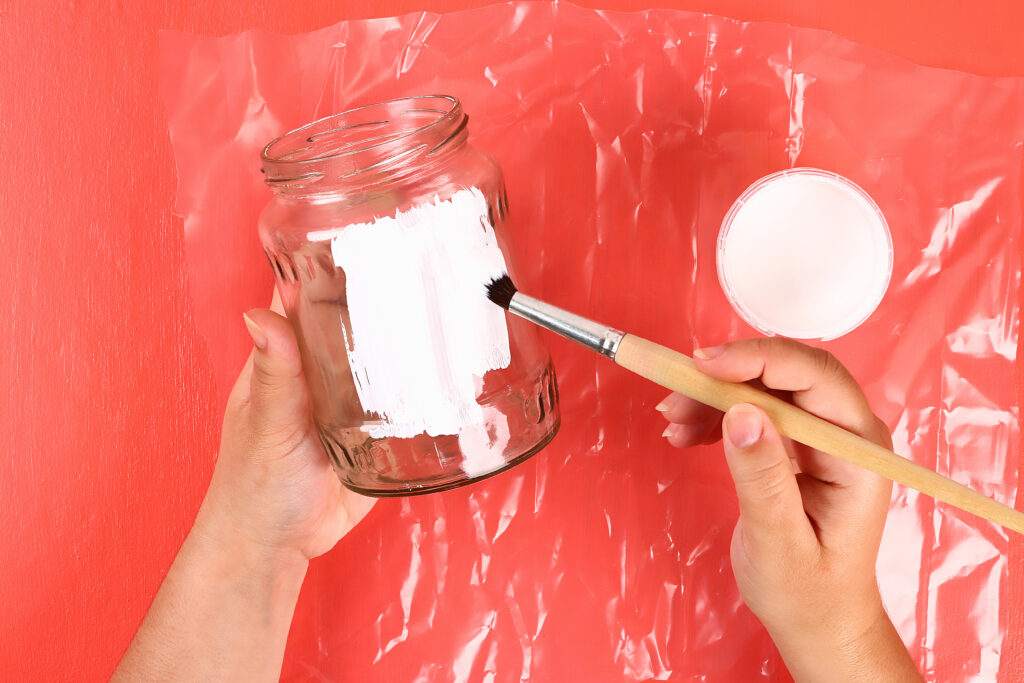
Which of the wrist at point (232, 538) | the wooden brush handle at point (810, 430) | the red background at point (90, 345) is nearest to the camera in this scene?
the wooden brush handle at point (810, 430)

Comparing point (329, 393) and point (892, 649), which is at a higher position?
point (329, 393)

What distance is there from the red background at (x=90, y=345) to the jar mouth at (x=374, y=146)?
23cm

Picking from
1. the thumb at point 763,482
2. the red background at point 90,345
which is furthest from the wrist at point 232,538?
the thumb at point 763,482

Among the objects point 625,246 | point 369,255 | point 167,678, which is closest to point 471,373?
point 369,255

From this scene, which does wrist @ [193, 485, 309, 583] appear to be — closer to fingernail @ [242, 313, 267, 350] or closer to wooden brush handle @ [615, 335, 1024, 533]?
fingernail @ [242, 313, 267, 350]

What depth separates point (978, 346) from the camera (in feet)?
2.26

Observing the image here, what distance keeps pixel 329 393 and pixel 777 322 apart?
1.24ft

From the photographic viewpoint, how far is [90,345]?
740 millimetres

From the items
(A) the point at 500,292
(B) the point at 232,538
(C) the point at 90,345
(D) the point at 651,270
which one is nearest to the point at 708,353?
(A) the point at 500,292

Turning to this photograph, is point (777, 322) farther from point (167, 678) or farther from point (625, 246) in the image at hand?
point (167, 678)

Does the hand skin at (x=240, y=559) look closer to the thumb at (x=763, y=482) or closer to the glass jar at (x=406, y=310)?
the glass jar at (x=406, y=310)

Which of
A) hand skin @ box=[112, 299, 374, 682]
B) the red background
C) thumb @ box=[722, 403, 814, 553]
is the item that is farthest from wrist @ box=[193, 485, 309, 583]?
thumb @ box=[722, 403, 814, 553]

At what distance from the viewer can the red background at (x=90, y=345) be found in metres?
0.73

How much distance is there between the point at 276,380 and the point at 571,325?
0.22 meters
